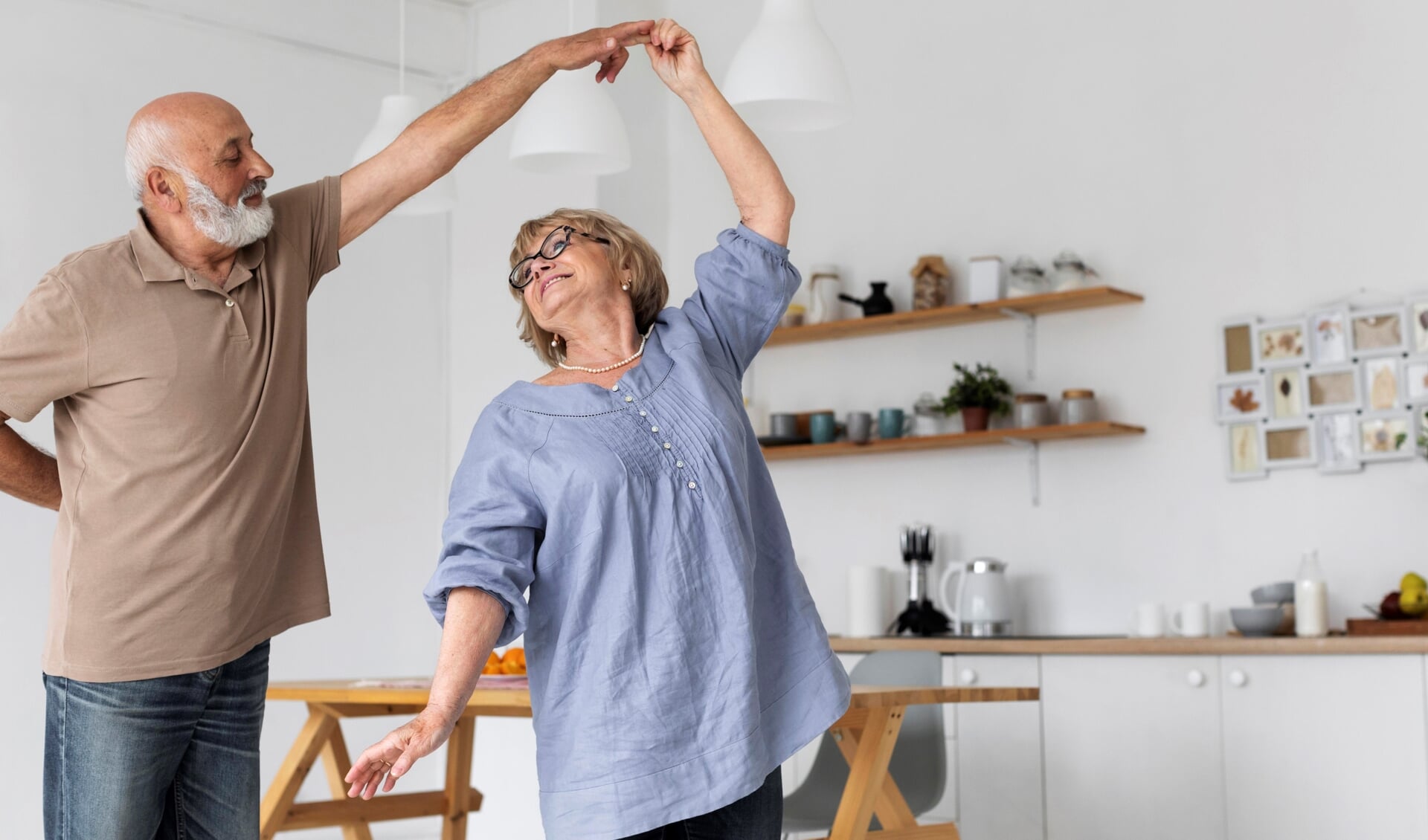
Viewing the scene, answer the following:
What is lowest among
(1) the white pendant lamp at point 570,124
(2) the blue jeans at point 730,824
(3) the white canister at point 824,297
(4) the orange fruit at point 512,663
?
(2) the blue jeans at point 730,824

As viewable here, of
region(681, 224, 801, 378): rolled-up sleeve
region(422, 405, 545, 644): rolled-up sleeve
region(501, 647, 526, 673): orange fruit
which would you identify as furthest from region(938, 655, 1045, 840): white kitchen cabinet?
region(422, 405, 545, 644): rolled-up sleeve

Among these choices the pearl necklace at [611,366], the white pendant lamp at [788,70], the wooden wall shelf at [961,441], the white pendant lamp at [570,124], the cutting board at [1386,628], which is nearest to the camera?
the pearl necklace at [611,366]

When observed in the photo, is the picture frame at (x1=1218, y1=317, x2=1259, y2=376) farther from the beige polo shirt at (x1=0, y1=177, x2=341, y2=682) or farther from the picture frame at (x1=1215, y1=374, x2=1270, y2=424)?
A: the beige polo shirt at (x1=0, y1=177, x2=341, y2=682)

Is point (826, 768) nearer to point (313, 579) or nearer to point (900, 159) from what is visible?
point (313, 579)

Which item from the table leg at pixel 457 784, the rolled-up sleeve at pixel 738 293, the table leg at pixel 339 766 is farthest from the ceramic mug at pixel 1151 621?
the rolled-up sleeve at pixel 738 293

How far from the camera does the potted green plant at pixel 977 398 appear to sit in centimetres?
455

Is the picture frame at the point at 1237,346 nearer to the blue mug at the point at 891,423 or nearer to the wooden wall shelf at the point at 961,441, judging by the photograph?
the wooden wall shelf at the point at 961,441

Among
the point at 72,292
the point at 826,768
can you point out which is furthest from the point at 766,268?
the point at 826,768

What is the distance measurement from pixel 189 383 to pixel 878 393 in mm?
3432

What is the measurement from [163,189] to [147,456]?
378mm

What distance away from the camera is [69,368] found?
182cm

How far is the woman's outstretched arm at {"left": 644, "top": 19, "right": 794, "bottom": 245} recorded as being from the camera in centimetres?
185

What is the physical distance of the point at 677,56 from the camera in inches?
75.9

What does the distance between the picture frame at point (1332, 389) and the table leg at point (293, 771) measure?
9.49 feet
